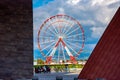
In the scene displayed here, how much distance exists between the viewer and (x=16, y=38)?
9.83 meters

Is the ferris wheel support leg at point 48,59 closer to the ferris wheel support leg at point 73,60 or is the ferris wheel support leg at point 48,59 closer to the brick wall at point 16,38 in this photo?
the ferris wheel support leg at point 73,60

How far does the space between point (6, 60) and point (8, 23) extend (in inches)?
52.9

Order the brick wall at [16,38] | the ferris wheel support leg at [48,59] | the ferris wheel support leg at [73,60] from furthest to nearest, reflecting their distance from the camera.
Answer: the ferris wheel support leg at [73,60], the ferris wheel support leg at [48,59], the brick wall at [16,38]

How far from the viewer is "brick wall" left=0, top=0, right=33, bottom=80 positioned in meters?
9.77

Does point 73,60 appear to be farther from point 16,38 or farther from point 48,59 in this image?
point 16,38

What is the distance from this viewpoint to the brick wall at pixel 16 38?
9.77 metres

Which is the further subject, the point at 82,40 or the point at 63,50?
the point at 63,50

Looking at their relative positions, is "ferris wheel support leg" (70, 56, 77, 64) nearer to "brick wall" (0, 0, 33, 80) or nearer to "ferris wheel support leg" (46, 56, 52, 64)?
"ferris wheel support leg" (46, 56, 52, 64)

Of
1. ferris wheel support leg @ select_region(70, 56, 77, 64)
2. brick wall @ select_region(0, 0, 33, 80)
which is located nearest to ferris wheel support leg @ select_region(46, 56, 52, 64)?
ferris wheel support leg @ select_region(70, 56, 77, 64)

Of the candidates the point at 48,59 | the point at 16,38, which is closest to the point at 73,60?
the point at 48,59

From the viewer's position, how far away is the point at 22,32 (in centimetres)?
988

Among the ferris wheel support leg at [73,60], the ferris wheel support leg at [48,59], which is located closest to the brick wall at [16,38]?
the ferris wheel support leg at [48,59]

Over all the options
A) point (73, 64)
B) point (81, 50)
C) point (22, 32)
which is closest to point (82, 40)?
point (81, 50)

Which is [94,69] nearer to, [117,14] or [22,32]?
[117,14]
